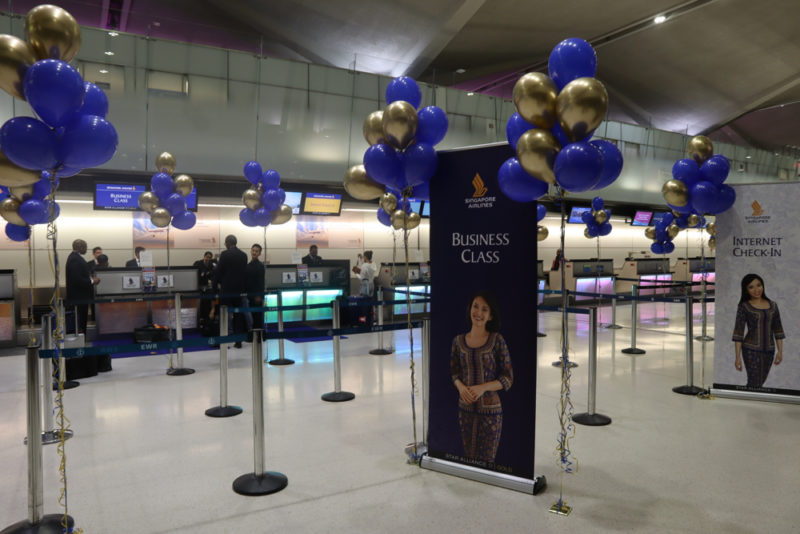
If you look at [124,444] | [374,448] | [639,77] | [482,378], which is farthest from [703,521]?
[639,77]

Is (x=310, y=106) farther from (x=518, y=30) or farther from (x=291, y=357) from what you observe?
(x=291, y=357)

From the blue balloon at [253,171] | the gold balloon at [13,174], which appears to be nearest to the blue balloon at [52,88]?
the gold balloon at [13,174]

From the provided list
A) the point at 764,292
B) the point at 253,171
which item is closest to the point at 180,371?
the point at 253,171

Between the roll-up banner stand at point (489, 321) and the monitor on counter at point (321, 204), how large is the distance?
27.8 ft

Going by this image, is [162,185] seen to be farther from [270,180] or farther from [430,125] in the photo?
[430,125]

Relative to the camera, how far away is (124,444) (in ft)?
13.9

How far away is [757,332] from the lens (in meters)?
5.41

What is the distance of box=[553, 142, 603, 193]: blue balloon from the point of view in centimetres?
276

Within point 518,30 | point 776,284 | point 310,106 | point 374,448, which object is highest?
point 518,30

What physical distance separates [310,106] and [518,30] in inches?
207

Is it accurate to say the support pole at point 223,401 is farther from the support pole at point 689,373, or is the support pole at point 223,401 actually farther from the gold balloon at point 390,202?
the support pole at point 689,373

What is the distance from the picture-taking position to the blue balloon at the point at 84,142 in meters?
3.16

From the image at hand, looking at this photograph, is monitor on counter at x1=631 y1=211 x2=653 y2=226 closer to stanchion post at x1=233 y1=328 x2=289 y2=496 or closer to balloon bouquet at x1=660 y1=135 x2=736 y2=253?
balloon bouquet at x1=660 y1=135 x2=736 y2=253

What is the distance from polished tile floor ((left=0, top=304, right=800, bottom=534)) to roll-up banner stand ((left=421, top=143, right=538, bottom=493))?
0.23 metres
